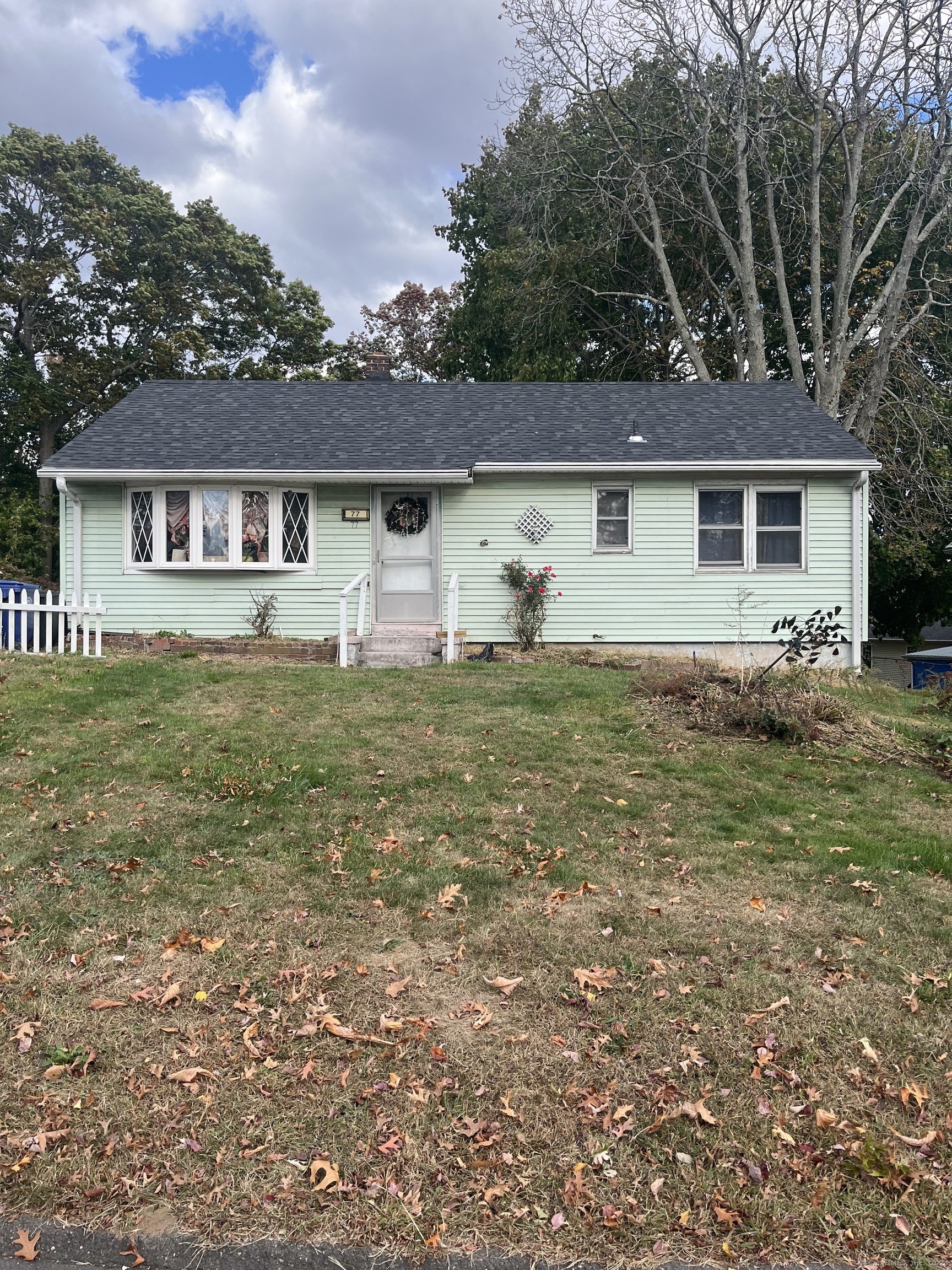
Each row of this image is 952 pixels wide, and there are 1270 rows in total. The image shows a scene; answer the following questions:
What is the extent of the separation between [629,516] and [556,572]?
1.43 metres

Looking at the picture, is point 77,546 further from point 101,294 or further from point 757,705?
point 101,294

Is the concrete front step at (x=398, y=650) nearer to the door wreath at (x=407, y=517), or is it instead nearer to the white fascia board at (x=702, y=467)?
the door wreath at (x=407, y=517)

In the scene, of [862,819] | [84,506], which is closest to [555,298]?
[84,506]

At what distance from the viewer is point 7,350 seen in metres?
25.5

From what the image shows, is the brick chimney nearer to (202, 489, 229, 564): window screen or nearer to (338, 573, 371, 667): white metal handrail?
(202, 489, 229, 564): window screen

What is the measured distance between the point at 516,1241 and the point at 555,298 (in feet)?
74.1

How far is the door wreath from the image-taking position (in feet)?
43.4

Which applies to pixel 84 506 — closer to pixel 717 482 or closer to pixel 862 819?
pixel 717 482

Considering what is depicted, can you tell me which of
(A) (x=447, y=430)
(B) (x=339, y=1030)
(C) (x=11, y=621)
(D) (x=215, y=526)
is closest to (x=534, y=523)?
(A) (x=447, y=430)

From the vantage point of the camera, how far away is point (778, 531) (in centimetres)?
1302

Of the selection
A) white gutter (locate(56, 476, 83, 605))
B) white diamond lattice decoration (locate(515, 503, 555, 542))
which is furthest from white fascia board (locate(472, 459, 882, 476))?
white gutter (locate(56, 476, 83, 605))

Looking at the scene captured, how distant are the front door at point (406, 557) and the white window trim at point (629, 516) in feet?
8.12

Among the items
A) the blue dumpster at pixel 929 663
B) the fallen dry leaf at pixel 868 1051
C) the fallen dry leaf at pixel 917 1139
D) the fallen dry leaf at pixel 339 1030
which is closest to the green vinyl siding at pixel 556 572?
the blue dumpster at pixel 929 663

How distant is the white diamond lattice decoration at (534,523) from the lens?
42.9ft
